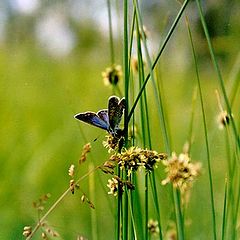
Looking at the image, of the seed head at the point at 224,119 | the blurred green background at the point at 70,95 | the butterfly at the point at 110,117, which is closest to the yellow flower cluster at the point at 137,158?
the butterfly at the point at 110,117

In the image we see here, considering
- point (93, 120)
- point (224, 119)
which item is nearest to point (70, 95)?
point (224, 119)

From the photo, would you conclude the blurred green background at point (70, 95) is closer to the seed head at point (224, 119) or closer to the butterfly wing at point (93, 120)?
the seed head at point (224, 119)

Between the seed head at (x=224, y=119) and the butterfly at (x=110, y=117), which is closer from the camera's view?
the butterfly at (x=110, y=117)

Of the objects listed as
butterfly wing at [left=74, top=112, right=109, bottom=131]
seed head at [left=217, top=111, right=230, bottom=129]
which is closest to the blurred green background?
seed head at [left=217, top=111, right=230, bottom=129]

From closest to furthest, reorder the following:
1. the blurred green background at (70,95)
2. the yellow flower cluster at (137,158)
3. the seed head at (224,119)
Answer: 1. the yellow flower cluster at (137,158)
2. the seed head at (224,119)
3. the blurred green background at (70,95)

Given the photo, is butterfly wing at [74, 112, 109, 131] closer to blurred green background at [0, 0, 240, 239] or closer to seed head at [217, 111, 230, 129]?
seed head at [217, 111, 230, 129]

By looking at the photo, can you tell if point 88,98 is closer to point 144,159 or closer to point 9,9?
point 9,9

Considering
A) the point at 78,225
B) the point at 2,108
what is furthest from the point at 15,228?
the point at 2,108

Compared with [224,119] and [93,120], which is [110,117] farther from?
[224,119]
